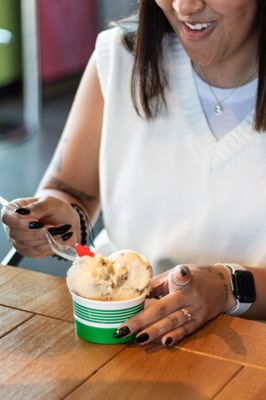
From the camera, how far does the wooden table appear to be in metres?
1.23

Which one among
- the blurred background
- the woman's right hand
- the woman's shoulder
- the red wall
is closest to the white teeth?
the woman's shoulder

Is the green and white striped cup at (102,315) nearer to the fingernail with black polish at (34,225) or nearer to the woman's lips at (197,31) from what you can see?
the fingernail with black polish at (34,225)

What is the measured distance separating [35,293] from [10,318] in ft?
0.33

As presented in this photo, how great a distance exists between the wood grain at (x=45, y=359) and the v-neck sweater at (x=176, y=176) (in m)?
0.63

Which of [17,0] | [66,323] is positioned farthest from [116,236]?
[17,0]

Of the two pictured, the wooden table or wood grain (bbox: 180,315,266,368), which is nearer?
the wooden table

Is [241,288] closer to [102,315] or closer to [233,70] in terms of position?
[102,315]

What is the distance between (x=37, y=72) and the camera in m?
5.54

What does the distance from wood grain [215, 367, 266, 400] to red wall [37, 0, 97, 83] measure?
5.23 m

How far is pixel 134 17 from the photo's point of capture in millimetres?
2111

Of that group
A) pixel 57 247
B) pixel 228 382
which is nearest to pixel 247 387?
pixel 228 382

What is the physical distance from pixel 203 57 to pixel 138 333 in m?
0.74

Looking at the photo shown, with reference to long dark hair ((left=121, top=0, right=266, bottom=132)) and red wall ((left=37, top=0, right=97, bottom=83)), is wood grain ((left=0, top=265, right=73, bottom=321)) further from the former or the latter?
red wall ((left=37, top=0, right=97, bottom=83))

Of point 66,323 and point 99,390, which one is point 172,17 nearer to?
point 66,323
